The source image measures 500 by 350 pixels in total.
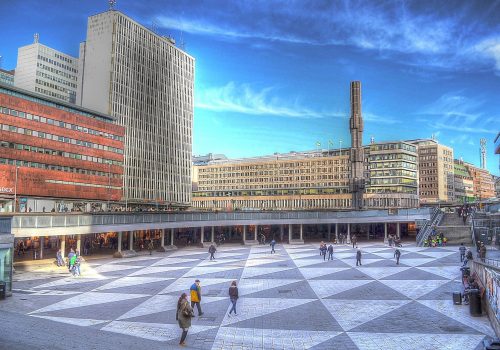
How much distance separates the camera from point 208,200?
597 feet

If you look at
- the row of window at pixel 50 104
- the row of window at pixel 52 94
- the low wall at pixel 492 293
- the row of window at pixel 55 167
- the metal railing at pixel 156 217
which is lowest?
the low wall at pixel 492 293

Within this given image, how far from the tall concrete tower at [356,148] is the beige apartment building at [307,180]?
45.2 metres

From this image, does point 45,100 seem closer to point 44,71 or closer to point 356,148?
point 356,148

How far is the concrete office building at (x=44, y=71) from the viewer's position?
436 feet

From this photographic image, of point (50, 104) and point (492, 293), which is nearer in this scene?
point (492, 293)

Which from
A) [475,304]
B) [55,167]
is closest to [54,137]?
[55,167]

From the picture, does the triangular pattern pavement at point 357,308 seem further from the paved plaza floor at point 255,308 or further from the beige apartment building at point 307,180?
the beige apartment building at point 307,180

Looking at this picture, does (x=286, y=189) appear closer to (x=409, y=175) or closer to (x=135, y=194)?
(x=409, y=175)

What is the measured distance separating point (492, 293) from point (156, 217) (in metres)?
36.2

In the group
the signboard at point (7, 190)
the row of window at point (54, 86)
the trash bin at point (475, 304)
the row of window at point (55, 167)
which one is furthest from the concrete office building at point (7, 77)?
the trash bin at point (475, 304)

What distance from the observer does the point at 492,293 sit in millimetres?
17562

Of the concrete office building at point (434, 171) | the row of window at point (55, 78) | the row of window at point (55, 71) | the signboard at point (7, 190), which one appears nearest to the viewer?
the signboard at point (7, 190)

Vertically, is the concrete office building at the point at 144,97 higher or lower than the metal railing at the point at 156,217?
higher

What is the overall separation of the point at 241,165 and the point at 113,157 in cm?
9213
